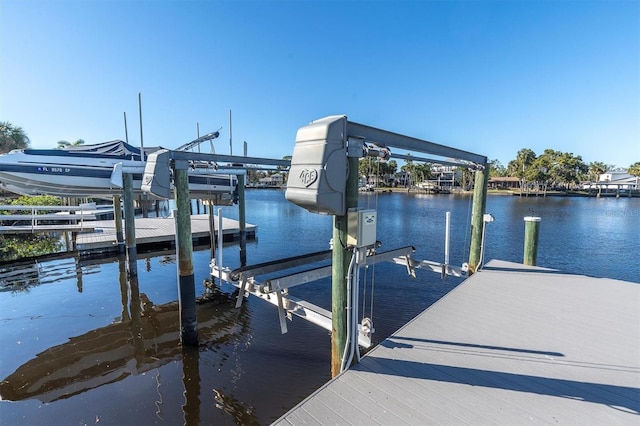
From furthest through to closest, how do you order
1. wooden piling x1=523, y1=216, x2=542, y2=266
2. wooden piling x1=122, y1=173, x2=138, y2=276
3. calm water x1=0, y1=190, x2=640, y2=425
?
wooden piling x1=122, y1=173, x2=138, y2=276
wooden piling x1=523, y1=216, x2=542, y2=266
calm water x1=0, y1=190, x2=640, y2=425

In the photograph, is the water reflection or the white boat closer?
the water reflection

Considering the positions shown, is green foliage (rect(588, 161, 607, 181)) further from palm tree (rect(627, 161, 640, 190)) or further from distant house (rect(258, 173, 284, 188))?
distant house (rect(258, 173, 284, 188))

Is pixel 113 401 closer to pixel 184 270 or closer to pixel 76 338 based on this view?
pixel 184 270

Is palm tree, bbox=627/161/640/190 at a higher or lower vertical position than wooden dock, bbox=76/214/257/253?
higher

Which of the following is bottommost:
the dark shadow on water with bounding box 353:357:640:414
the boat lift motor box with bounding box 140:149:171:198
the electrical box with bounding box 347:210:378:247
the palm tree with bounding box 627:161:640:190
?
the dark shadow on water with bounding box 353:357:640:414

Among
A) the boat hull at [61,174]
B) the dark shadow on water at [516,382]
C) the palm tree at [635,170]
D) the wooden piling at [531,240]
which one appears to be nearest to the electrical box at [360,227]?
the dark shadow on water at [516,382]

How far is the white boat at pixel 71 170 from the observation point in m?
12.8

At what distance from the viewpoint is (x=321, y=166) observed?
8.49 feet

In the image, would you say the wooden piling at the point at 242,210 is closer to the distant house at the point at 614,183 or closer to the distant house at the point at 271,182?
the distant house at the point at 614,183

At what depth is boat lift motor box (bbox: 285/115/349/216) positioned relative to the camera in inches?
102

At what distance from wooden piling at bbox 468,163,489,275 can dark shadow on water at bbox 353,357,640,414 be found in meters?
3.74

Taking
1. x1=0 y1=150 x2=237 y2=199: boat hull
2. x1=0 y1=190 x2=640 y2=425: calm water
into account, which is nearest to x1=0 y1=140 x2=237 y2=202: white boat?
x1=0 y1=150 x2=237 y2=199: boat hull

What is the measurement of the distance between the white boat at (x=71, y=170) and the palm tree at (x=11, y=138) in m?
25.9

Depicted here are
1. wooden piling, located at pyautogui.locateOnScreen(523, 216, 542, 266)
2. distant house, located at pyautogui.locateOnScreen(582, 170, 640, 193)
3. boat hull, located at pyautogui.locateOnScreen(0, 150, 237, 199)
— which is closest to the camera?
wooden piling, located at pyautogui.locateOnScreen(523, 216, 542, 266)
